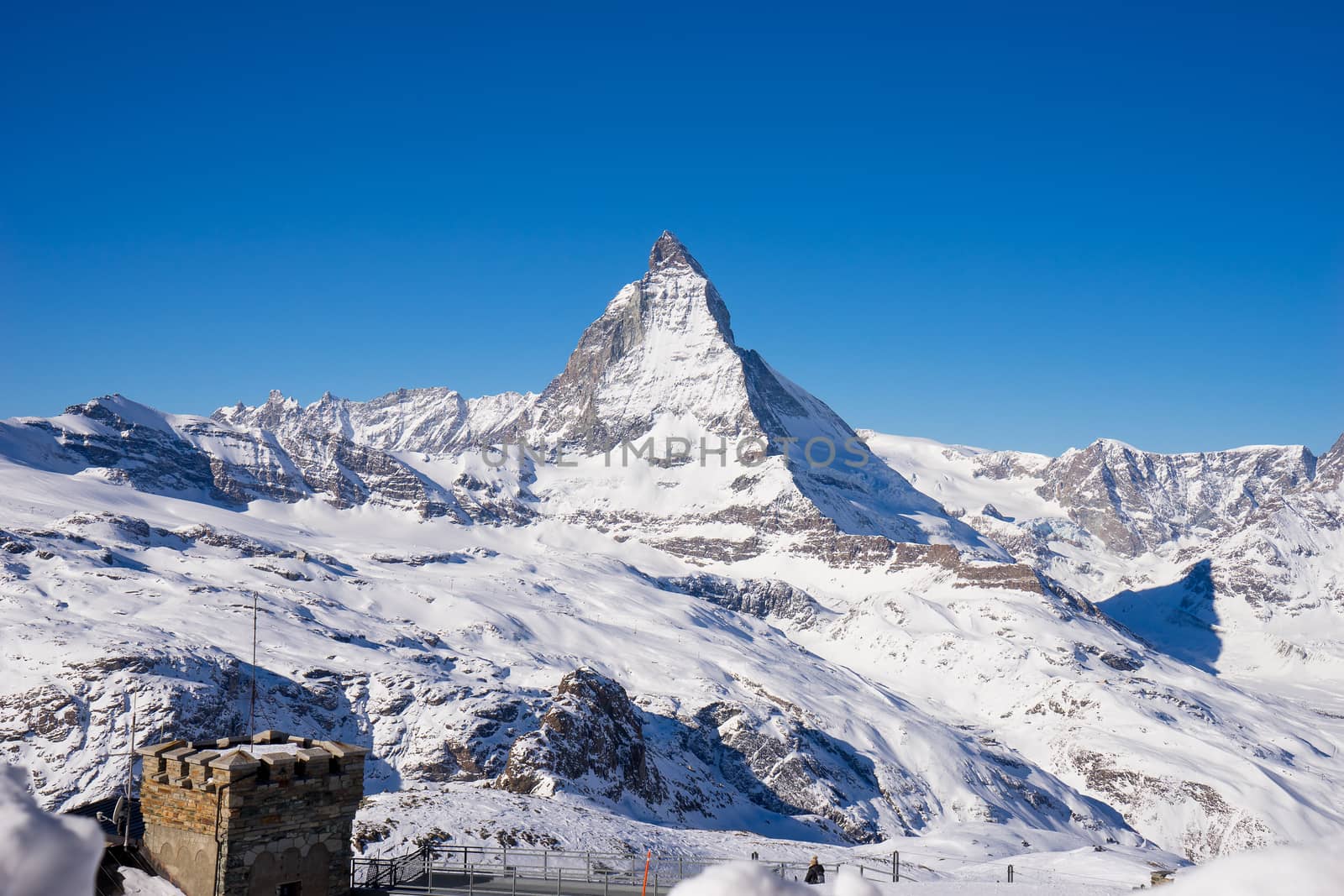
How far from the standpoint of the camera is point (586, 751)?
11306 cm

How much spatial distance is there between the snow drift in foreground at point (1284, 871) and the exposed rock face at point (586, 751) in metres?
99.4

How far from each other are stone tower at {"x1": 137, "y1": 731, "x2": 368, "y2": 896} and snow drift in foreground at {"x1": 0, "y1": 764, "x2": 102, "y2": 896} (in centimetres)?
1109

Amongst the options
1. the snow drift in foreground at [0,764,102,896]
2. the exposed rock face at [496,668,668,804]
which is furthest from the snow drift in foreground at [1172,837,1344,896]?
the exposed rock face at [496,668,668,804]

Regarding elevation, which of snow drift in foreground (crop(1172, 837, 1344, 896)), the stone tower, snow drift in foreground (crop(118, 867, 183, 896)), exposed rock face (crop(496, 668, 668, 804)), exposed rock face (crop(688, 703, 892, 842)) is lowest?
exposed rock face (crop(688, 703, 892, 842))

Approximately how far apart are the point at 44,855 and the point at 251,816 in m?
11.7

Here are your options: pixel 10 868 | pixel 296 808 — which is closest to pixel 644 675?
pixel 296 808

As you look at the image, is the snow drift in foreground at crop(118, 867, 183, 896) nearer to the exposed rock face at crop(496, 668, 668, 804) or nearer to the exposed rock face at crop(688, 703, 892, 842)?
the exposed rock face at crop(496, 668, 668, 804)

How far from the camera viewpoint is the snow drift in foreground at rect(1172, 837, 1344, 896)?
14.3 feet

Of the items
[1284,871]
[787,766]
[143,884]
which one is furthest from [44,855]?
[787,766]

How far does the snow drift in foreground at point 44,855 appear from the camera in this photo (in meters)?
6.07

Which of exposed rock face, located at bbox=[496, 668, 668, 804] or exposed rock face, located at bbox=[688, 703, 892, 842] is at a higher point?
exposed rock face, located at bbox=[496, 668, 668, 804]

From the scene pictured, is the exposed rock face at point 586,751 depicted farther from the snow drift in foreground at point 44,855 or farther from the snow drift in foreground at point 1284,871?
the snow drift in foreground at point 1284,871

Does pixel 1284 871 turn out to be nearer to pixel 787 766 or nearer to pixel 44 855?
pixel 44 855

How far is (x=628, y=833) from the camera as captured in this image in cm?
5659
